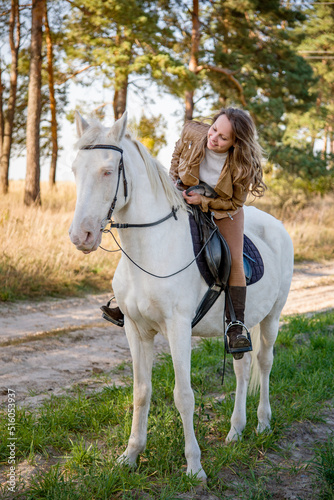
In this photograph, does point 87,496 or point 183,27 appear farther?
point 183,27

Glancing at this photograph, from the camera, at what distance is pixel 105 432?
340cm

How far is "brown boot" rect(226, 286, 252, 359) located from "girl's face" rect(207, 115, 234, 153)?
1.01m

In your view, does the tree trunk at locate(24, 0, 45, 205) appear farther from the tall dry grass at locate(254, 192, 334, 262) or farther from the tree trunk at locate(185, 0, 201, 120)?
the tall dry grass at locate(254, 192, 334, 262)

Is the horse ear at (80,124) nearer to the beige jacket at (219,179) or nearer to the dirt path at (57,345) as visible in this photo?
the beige jacket at (219,179)

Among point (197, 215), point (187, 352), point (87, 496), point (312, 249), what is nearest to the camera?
point (87, 496)

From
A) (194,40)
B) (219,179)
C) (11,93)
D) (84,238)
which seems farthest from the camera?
(11,93)

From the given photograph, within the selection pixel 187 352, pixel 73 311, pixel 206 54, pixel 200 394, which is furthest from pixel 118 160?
pixel 206 54

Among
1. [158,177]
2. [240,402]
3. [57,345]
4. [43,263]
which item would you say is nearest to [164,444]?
[240,402]

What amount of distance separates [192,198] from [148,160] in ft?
1.47

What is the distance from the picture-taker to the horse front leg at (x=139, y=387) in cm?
308

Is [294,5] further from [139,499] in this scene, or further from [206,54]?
[139,499]

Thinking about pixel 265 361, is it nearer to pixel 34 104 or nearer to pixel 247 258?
A: pixel 247 258

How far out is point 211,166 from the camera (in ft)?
10.5

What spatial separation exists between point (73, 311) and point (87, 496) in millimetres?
4503
